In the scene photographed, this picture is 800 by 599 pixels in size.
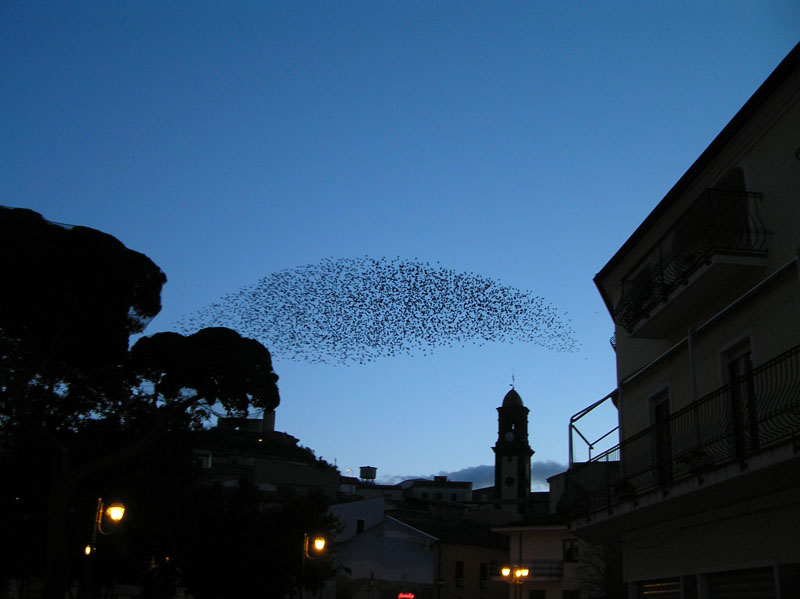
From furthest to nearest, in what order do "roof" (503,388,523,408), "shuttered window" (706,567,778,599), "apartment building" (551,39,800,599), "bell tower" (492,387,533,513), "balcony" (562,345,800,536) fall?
"roof" (503,388,523,408) → "bell tower" (492,387,533,513) → "shuttered window" (706,567,778,599) → "apartment building" (551,39,800,599) → "balcony" (562,345,800,536)

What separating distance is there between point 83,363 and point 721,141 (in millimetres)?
20894

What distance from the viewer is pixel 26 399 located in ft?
82.0

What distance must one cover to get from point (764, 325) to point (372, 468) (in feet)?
323

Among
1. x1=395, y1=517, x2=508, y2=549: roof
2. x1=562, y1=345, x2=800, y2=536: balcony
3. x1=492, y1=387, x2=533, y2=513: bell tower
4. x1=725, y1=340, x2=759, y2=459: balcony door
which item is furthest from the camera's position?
x1=492, y1=387, x2=533, y2=513: bell tower

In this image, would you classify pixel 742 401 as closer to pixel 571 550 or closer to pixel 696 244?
pixel 696 244

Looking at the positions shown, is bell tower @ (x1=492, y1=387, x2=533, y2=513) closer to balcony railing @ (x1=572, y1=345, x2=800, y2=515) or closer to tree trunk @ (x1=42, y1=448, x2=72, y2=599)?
tree trunk @ (x1=42, y1=448, x2=72, y2=599)

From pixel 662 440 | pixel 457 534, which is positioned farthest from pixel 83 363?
pixel 457 534

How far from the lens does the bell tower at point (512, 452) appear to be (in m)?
96.4

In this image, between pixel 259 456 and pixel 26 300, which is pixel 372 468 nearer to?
pixel 259 456

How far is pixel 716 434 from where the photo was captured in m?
11.4

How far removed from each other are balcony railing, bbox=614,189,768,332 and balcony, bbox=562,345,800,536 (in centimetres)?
190

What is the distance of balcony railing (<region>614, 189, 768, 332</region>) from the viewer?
1158 cm

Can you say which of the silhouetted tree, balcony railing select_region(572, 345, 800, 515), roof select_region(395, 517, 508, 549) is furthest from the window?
balcony railing select_region(572, 345, 800, 515)

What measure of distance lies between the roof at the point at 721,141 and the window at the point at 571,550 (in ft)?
96.7
